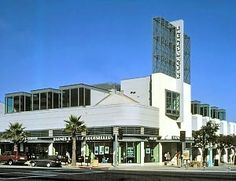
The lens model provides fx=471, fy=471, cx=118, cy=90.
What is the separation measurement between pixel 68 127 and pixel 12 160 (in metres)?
7.70

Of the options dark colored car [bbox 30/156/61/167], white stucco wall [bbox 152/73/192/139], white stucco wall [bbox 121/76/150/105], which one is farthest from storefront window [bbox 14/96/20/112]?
dark colored car [bbox 30/156/61/167]

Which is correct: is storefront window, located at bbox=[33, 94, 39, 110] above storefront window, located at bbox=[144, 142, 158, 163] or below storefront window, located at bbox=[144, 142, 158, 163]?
above

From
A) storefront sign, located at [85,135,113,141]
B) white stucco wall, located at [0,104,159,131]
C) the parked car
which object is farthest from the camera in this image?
storefront sign, located at [85,135,113,141]

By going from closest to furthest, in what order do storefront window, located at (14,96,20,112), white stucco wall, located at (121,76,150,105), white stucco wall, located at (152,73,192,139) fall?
white stucco wall, located at (152,73,192,139) → white stucco wall, located at (121,76,150,105) → storefront window, located at (14,96,20,112)

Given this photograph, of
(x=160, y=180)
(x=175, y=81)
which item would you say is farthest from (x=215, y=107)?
(x=160, y=180)

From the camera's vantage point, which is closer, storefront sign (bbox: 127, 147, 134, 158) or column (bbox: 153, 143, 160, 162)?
storefront sign (bbox: 127, 147, 134, 158)

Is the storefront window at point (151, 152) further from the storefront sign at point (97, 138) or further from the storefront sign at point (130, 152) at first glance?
A: the storefront sign at point (97, 138)

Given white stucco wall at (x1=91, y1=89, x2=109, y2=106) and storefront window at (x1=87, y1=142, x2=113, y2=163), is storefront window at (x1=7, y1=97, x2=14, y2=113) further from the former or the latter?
storefront window at (x1=87, y1=142, x2=113, y2=163)

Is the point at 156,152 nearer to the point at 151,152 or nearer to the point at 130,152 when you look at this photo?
the point at 151,152

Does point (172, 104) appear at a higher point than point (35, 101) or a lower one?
lower

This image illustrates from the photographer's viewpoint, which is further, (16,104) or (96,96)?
(16,104)

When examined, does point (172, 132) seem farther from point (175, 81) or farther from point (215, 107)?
point (215, 107)

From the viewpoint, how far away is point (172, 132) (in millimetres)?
67188

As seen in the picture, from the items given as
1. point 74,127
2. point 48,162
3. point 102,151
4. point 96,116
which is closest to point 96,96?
point 96,116
